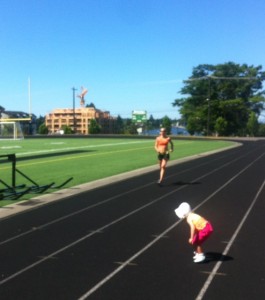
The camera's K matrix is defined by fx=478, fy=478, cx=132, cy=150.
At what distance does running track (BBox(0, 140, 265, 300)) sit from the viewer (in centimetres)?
479

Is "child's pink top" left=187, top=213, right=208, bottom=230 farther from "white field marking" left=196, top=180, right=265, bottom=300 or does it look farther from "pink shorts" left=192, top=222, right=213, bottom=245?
"white field marking" left=196, top=180, right=265, bottom=300

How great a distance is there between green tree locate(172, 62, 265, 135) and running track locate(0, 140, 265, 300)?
70.1 metres

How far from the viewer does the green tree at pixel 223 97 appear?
80562mm

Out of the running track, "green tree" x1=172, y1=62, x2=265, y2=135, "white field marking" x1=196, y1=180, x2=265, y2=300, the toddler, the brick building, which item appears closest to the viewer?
"white field marking" x1=196, y1=180, x2=265, y2=300

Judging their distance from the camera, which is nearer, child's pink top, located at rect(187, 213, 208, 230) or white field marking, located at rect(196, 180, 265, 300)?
white field marking, located at rect(196, 180, 265, 300)

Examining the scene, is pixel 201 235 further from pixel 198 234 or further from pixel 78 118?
pixel 78 118

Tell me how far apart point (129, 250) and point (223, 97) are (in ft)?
268

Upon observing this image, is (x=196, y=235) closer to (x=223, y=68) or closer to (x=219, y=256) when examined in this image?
(x=219, y=256)

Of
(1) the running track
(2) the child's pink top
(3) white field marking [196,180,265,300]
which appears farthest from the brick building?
(2) the child's pink top

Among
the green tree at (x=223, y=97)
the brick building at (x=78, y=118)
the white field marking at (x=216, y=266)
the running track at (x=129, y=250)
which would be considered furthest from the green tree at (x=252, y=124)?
the white field marking at (x=216, y=266)

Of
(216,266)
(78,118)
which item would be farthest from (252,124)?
(216,266)

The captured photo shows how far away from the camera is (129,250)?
20.4ft

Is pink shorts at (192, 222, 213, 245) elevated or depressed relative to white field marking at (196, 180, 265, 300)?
elevated

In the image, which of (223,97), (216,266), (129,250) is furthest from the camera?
(223,97)
